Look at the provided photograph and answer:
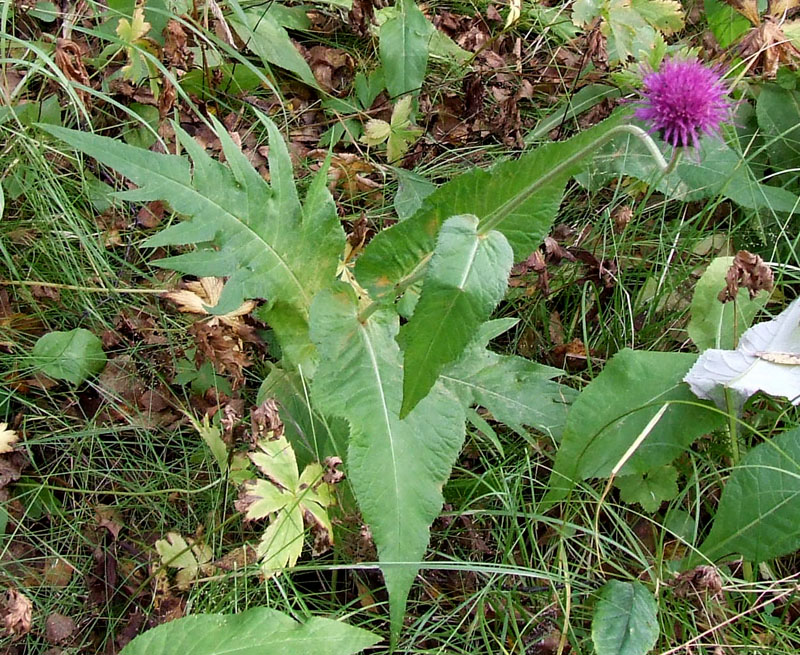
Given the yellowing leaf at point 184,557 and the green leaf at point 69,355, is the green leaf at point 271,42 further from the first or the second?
the yellowing leaf at point 184,557

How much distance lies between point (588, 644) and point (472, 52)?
2.03 metres

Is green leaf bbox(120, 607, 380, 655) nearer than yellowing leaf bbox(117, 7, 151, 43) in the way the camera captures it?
Yes

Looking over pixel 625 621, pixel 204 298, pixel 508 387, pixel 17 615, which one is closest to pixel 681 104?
pixel 508 387

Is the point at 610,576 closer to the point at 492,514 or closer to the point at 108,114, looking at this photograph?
the point at 492,514

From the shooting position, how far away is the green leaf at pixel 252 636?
1533 mm

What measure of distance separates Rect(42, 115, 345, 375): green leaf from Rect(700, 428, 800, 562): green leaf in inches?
42.0

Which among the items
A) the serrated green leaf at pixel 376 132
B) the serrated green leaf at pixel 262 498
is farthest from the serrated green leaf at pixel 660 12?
the serrated green leaf at pixel 262 498

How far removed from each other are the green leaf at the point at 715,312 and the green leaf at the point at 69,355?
64.6 inches

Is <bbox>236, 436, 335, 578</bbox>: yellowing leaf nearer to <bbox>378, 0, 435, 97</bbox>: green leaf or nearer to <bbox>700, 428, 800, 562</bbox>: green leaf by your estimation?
<bbox>700, 428, 800, 562</bbox>: green leaf

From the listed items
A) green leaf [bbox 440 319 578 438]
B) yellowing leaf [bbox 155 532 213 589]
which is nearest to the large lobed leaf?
green leaf [bbox 440 319 578 438]

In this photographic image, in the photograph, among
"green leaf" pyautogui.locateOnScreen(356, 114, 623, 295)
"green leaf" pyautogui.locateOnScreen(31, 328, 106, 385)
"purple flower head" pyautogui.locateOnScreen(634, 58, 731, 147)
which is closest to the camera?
"purple flower head" pyautogui.locateOnScreen(634, 58, 731, 147)

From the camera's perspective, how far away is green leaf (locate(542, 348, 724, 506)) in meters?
1.90

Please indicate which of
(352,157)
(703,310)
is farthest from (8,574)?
(703,310)

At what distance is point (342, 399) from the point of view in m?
1.69
